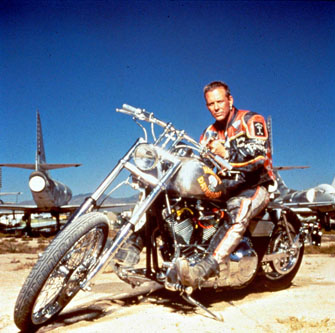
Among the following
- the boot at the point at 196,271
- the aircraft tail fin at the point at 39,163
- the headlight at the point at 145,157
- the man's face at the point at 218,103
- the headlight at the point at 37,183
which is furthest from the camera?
the aircraft tail fin at the point at 39,163

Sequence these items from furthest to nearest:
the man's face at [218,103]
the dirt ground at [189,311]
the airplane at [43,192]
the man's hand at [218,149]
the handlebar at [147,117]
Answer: the airplane at [43,192] < the man's face at [218,103] < the man's hand at [218,149] < the handlebar at [147,117] < the dirt ground at [189,311]

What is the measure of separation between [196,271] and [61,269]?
1033mm

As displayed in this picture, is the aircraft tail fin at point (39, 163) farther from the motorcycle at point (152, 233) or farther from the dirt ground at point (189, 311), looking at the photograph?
the motorcycle at point (152, 233)

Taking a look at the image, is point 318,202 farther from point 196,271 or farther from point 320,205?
point 196,271

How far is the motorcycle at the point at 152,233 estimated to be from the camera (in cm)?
250

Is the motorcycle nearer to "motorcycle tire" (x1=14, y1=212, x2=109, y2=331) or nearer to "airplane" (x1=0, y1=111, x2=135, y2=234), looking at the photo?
"motorcycle tire" (x1=14, y1=212, x2=109, y2=331)

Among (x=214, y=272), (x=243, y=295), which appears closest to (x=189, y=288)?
(x=214, y=272)

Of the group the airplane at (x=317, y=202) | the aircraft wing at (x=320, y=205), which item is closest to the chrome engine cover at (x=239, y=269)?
the airplane at (x=317, y=202)

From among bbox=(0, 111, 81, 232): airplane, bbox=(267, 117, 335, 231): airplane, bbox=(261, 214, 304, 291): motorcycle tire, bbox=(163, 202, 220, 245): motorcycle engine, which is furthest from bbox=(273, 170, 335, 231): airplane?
bbox=(163, 202, 220, 245): motorcycle engine

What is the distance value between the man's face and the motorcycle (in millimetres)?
526

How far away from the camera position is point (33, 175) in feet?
77.9

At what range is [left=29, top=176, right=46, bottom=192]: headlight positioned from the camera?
2355 cm

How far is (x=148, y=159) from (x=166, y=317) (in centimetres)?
128

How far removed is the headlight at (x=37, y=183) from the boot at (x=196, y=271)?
2223 centimetres
